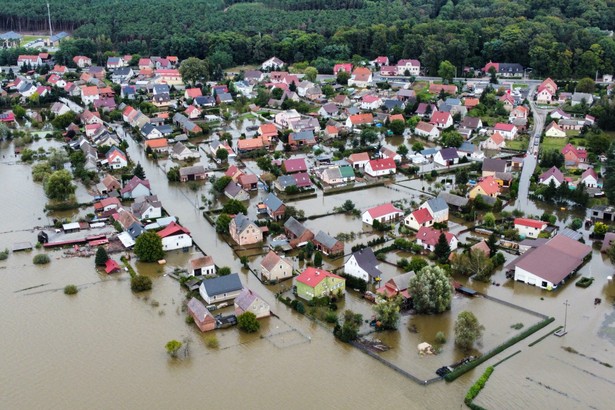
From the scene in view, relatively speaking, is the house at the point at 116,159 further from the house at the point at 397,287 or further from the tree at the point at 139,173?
the house at the point at 397,287

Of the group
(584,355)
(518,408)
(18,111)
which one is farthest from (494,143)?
(18,111)

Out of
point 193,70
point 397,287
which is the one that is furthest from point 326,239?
point 193,70

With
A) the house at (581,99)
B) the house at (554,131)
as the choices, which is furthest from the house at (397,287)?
the house at (581,99)

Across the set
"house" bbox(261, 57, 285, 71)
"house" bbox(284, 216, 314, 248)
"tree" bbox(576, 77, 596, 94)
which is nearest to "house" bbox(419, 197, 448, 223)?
"house" bbox(284, 216, 314, 248)

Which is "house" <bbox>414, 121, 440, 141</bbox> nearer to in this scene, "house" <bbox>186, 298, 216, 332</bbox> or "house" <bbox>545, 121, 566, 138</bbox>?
"house" <bbox>545, 121, 566, 138</bbox>

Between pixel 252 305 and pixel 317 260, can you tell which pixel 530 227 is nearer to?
pixel 317 260
